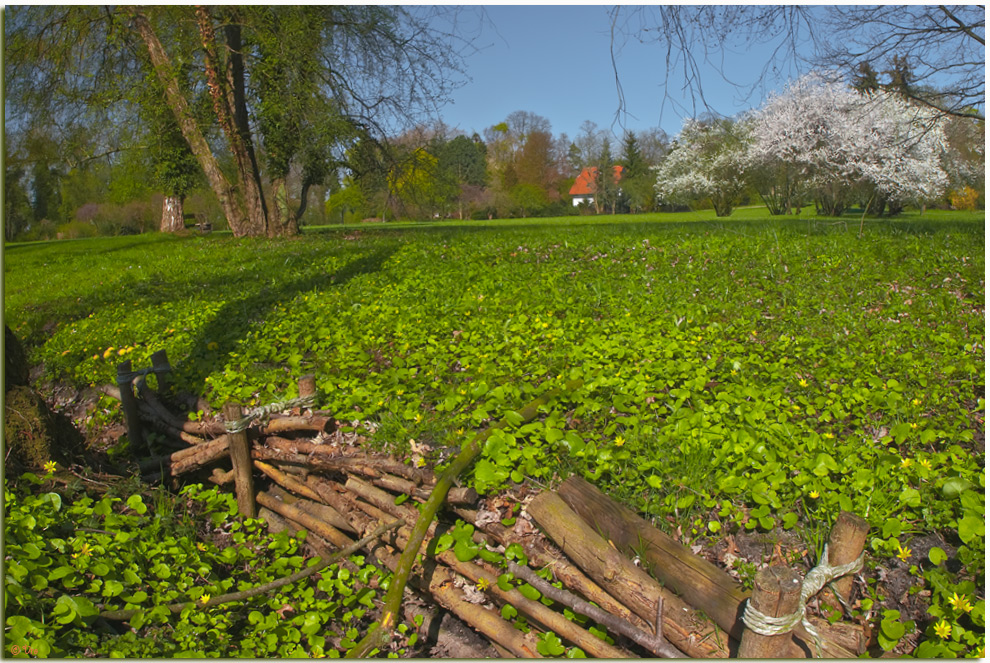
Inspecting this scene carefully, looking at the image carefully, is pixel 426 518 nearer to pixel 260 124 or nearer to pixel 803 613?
pixel 803 613

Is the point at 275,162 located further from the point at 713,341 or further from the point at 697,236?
the point at 713,341

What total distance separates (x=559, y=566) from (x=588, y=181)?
4161cm

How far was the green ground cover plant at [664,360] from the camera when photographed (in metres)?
3.33

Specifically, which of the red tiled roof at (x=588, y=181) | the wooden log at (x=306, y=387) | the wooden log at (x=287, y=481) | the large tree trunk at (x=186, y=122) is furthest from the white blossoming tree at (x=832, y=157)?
the wooden log at (x=287, y=481)

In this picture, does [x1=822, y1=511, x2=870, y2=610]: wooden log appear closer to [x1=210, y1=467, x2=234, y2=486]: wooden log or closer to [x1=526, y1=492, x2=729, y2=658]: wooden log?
[x1=526, y1=492, x2=729, y2=658]: wooden log

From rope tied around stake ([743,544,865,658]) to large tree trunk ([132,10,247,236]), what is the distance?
12.8 metres

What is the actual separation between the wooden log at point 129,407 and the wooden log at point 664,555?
3772 mm

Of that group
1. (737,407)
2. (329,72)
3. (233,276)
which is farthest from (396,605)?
(329,72)

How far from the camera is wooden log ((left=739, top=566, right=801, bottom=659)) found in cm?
215

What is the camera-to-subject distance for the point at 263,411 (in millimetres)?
4496

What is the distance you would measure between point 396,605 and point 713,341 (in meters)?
3.61

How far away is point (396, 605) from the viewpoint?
304 centimetres

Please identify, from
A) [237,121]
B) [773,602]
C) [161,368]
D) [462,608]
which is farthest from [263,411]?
[237,121]

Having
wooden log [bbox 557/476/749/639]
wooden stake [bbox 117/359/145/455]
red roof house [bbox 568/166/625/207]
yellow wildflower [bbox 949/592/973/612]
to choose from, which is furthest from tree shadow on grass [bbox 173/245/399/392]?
red roof house [bbox 568/166/625/207]
